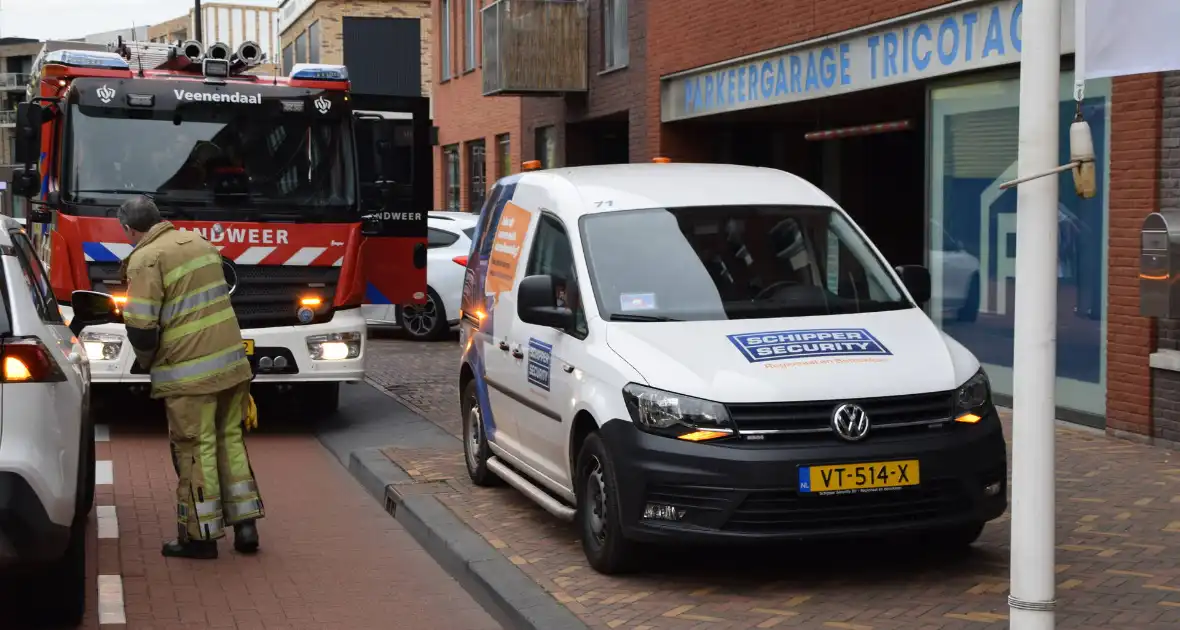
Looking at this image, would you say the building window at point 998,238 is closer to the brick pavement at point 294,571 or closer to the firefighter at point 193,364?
the brick pavement at point 294,571

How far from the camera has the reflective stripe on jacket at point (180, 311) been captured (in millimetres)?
7227

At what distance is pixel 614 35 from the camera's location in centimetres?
2234

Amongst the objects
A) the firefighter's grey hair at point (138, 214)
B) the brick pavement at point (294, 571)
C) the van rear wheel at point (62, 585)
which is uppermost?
the firefighter's grey hair at point (138, 214)

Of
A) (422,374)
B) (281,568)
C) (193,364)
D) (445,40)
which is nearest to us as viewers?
(193,364)

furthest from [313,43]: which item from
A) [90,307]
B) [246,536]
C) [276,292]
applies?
[90,307]

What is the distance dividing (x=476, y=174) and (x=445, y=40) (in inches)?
152

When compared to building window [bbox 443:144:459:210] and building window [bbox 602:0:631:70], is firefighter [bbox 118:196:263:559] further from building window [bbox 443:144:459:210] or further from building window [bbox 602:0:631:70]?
building window [bbox 443:144:459:210]

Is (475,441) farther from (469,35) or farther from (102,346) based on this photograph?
(469,35)

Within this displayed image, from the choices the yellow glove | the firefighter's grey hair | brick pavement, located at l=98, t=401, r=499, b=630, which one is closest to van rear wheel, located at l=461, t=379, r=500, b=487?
brick pavement, located at l=98, t=401, r=499, b=630

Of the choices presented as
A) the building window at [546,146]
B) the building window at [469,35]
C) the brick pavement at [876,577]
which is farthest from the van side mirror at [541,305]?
the building window at [469,35]

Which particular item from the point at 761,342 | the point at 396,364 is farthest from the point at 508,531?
the point at 396,364

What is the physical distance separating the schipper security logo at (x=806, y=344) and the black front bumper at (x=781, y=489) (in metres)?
0.44

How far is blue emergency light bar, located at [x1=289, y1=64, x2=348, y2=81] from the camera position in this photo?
12250mm

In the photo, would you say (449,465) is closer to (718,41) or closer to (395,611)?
(395,611)
